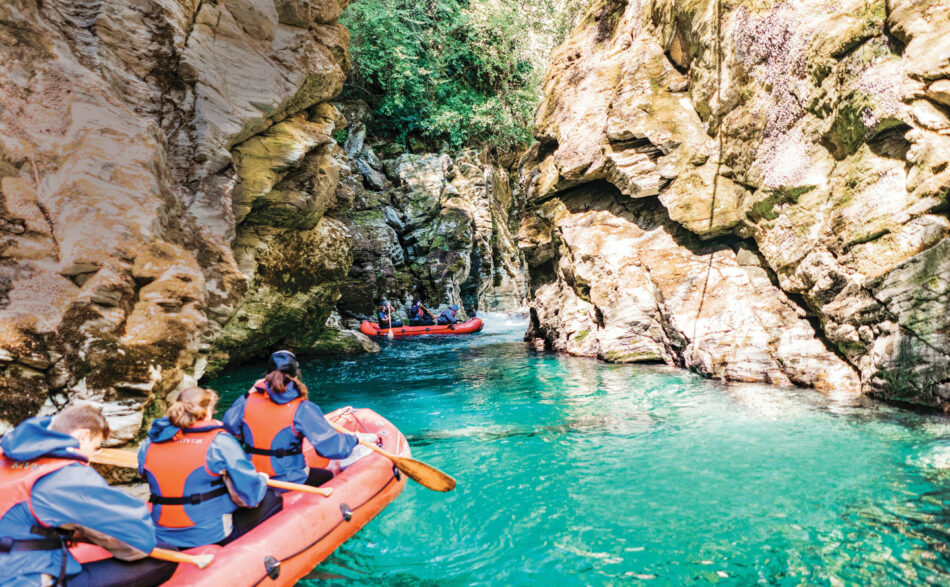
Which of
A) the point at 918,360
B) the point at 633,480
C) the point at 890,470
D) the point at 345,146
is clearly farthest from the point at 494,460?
the point at 345,146

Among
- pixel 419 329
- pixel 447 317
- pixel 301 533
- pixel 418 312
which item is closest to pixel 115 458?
pixel 301 533

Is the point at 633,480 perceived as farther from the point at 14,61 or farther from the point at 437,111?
the point at 437,111

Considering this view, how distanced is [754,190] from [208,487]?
35.7 feet

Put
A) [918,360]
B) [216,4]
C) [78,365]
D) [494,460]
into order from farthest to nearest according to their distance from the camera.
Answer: [216,4], [918,360], [494,460], [78,365]

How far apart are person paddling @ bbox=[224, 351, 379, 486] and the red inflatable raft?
0.40 meters

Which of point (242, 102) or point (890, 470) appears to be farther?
point (242, 102)

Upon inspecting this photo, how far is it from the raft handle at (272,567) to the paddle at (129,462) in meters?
0.72

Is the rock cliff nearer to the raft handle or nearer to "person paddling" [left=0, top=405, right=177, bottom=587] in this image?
the raft handle

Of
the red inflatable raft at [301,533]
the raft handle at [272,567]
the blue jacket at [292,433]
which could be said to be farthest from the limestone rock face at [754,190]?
the raft handle at [272,567]

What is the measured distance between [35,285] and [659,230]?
1206cm

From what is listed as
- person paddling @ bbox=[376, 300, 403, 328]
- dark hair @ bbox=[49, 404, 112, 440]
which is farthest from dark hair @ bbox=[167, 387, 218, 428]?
person paddling @ bbox=[376, 300, 403, 328]

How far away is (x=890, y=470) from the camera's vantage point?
5621 mm

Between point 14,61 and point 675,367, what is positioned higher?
point 14,61

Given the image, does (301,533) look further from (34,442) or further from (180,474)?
(34,442)
